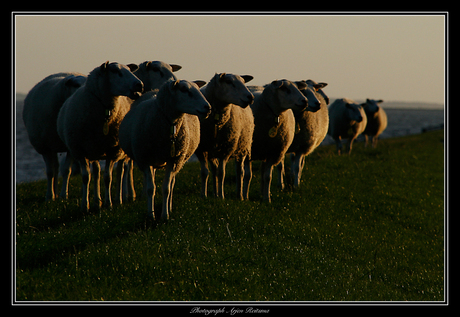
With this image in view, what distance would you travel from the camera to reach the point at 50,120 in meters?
10.8

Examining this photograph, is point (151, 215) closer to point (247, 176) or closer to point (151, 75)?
point (247, 176)

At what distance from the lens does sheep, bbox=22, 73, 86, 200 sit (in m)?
10.8

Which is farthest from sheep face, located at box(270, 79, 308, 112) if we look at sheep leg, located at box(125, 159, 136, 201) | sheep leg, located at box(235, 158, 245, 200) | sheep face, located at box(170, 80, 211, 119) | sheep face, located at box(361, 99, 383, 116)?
sheep face, located at box(361, 99, 383, 116)

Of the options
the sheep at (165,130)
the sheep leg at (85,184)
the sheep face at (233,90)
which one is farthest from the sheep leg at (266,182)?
the sheep leg at (85,184)

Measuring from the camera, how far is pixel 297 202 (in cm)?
1104

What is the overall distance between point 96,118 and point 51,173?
2.44m

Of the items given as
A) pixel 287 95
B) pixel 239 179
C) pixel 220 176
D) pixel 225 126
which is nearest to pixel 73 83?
pixel 225 126

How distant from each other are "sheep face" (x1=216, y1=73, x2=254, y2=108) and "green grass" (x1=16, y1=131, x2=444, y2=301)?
6.37 ft

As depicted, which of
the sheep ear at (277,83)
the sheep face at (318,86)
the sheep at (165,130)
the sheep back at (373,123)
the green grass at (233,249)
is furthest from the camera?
the sheep back at (373,123)

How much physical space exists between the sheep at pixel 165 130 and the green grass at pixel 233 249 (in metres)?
0.89

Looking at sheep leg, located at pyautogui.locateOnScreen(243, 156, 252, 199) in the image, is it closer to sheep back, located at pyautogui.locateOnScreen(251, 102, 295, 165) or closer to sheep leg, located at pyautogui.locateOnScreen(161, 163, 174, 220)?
sheep back, located at pyautogui.locateOnScreen(251, 102, 295, 165)

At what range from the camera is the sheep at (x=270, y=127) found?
10523 millimetres

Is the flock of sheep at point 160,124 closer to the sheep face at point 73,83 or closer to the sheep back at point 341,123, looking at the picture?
the sheep face at point 73,83

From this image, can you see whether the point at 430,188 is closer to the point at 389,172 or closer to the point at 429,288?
the point at 389,172
